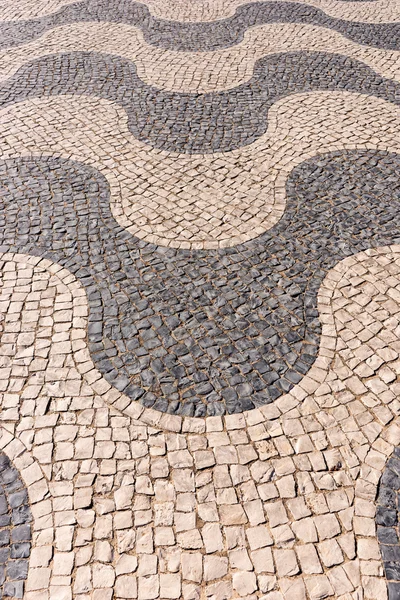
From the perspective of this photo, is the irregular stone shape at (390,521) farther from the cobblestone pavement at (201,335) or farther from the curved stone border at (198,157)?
the curved stone border at (198,157)

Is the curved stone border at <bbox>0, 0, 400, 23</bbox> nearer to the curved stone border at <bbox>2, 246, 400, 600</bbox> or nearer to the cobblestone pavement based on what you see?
the cobblestone pavement

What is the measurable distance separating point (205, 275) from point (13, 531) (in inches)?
140

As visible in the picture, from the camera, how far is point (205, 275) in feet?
21.4

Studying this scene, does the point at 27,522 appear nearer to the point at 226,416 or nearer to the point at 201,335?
the point at 226,416

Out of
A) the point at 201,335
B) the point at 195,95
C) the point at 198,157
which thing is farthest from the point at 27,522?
the point at 195,95

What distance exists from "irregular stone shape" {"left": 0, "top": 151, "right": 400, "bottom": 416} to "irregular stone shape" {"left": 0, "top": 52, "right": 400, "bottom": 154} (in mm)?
1672

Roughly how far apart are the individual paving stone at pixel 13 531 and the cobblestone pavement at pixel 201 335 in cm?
2

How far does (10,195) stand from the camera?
790 centimetres

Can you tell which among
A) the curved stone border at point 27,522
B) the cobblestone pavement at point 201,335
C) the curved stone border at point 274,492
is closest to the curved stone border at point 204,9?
the cobblestone pavement at point 201,335

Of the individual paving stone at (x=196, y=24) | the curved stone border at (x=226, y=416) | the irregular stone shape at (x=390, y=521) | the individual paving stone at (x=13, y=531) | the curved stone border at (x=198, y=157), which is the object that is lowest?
the irregular stone shape at (x=390, y=521)

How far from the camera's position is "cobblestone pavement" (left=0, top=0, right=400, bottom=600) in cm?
420

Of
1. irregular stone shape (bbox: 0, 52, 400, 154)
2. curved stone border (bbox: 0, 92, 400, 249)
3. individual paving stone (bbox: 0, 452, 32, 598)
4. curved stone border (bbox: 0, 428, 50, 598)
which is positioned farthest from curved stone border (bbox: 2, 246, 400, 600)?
irregular stone shape (bbox: 0, 52, 400, 154)

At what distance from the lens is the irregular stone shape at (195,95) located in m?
9.17

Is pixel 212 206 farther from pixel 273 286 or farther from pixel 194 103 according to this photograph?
pixel 194 103
